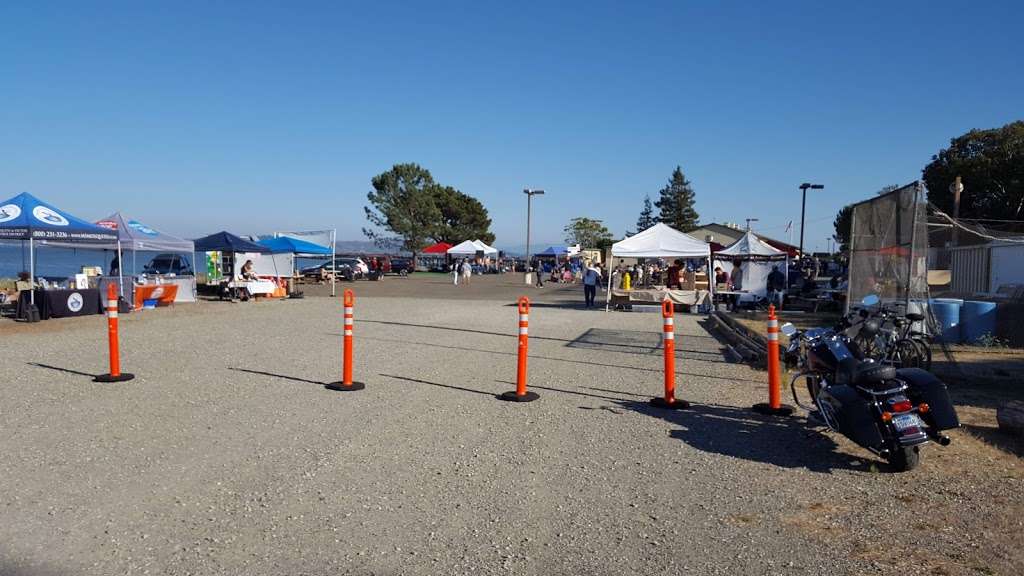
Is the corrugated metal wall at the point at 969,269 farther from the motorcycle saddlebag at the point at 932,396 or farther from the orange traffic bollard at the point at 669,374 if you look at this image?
the motorcycle saddlebag at the point at 932,396

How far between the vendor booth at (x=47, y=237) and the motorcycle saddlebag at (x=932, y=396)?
17.9m

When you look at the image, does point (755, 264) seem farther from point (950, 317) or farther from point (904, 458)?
point (904, 458)

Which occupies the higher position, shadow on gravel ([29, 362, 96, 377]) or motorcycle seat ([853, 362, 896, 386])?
motorcycle seat ([853, 362, 896, 386])

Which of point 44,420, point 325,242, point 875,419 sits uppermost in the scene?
point 325,242

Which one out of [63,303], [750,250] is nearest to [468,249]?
[750,250]

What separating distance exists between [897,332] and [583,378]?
3989mm

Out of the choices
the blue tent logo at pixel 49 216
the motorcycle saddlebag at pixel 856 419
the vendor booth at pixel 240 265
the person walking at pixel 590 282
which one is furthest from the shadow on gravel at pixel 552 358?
the vendor booth at pixel 240 265

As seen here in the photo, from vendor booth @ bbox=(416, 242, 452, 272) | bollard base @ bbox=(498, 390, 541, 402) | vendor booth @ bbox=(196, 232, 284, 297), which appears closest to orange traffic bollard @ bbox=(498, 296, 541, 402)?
bollard base @ bbox=(498, 390, 541, 402)

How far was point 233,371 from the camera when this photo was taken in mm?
9586

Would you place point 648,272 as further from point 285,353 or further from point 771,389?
point 771,389

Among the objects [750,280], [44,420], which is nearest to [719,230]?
[750,280]

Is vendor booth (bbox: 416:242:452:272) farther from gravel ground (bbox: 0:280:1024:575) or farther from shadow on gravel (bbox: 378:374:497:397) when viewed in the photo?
gravel ground (bbox: 0:280:1024:575)

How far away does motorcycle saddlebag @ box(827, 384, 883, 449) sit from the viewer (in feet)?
17.1

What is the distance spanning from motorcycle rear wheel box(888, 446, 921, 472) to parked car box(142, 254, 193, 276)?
79.7 ft
